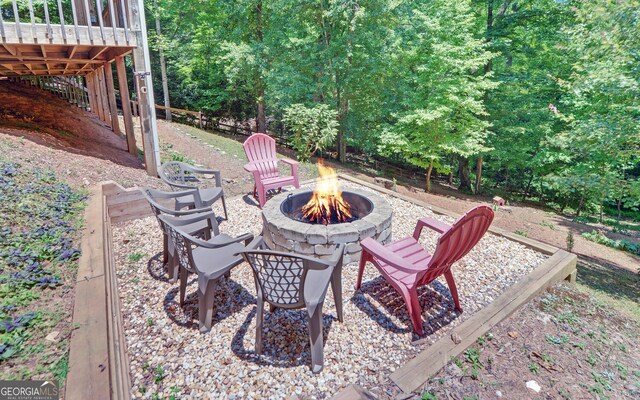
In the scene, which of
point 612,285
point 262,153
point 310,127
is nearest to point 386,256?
point 262,153

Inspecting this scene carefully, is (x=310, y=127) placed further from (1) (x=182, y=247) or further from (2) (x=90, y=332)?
(2) (x=90, y=332)

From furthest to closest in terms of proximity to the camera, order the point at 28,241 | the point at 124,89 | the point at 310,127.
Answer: the point at 310,127, the point at 124,89, the point at 28,241

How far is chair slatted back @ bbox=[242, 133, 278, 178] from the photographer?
5.11m

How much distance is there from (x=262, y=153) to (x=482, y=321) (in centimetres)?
407

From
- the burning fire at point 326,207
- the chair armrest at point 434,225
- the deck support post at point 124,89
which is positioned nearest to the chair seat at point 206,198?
the burning fire at point 326,207

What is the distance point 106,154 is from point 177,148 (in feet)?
8.65

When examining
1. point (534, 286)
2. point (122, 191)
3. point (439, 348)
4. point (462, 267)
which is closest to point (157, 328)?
point (439, 348)

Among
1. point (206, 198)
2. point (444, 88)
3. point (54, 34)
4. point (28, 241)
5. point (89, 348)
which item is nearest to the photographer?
point (89, 348)

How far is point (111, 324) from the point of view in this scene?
1.96 meters

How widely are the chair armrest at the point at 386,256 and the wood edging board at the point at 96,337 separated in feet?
5.95

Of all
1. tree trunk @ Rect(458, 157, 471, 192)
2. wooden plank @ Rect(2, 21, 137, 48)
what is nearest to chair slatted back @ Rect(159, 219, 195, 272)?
wooden plank @ Rect(2, 21, 137, 48)

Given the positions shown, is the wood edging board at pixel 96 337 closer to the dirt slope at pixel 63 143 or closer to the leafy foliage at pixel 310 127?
the dirt slope at pixel 63 143

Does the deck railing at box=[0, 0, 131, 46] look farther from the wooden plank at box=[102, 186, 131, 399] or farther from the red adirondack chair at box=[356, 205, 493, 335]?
the red adirondack chair at box=[356, 205, 493, 335]

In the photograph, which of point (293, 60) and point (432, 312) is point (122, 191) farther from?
point (293, 60)
